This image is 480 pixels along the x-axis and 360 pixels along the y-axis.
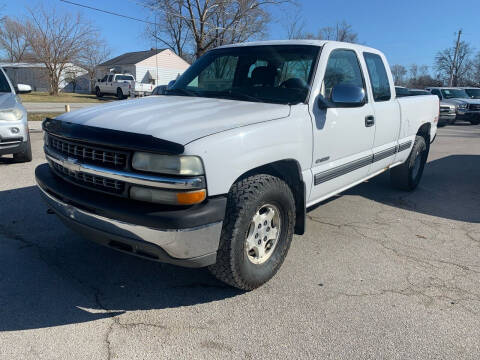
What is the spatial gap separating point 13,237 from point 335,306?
3.05 metres

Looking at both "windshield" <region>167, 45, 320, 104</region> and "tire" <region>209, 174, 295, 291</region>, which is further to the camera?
"windshield" <region>167, 45, 320, 104</region>

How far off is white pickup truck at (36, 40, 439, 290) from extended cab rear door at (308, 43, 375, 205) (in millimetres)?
13

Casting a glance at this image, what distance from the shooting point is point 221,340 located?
242 centimetres

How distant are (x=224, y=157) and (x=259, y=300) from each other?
113 centimetres

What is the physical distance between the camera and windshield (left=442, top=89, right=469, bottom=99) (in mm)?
18922

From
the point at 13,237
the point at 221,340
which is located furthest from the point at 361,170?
the point at 13,237

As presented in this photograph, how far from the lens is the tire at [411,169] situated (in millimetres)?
5617

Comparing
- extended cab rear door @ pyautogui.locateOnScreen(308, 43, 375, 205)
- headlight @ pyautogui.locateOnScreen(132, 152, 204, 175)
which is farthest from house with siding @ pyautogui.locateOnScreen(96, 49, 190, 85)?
headlight @ pyautogui.locateOnScreen(132, 152, 204, 175)

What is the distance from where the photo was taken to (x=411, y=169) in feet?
18.6

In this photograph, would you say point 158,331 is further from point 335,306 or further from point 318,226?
point 318,226

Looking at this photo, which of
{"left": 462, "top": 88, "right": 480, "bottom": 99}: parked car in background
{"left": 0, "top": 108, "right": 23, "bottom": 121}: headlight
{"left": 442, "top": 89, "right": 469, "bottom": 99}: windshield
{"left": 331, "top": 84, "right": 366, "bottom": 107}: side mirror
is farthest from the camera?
{"left": 462, "top": 88, "right": 480, "bottom": 99}: parked car in background

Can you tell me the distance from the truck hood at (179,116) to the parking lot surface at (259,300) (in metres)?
1.23

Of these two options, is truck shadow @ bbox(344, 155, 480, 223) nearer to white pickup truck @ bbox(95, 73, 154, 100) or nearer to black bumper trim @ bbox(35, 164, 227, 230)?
black bumper trim @ bbox(35, 164, 227, 230)

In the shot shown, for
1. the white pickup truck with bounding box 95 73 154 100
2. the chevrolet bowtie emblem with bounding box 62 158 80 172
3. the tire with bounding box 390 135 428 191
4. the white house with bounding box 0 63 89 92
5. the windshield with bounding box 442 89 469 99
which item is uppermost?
the white house with bounding box 0 63 89 92
